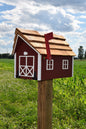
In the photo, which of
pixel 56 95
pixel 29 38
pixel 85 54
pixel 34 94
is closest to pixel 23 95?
pixel 34 94

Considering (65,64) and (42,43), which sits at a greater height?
(42,43)

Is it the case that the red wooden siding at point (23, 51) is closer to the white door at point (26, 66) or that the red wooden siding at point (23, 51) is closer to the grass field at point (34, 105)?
the white door at point (26, 66)

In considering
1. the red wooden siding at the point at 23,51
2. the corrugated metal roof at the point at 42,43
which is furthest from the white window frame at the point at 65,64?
the red wooden siding at the point at 23,51

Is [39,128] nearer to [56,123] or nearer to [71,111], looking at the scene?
[56,123]

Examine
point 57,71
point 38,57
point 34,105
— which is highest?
point 38,57

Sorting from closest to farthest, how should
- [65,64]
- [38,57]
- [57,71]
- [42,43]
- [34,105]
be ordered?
[38,57] < [42,43] < [57,71] < [65,64] < [34,105]

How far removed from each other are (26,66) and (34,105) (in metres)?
3.76

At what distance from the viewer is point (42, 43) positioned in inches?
171

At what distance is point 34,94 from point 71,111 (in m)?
2.05

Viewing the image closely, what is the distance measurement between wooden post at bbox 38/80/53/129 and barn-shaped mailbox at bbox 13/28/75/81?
0.23 metres

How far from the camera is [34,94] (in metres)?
8.99

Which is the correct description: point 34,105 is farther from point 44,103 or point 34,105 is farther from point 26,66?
point 26,66

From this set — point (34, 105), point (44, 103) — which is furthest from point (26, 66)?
point (34, 105)

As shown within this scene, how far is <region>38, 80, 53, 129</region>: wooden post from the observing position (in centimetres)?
447
